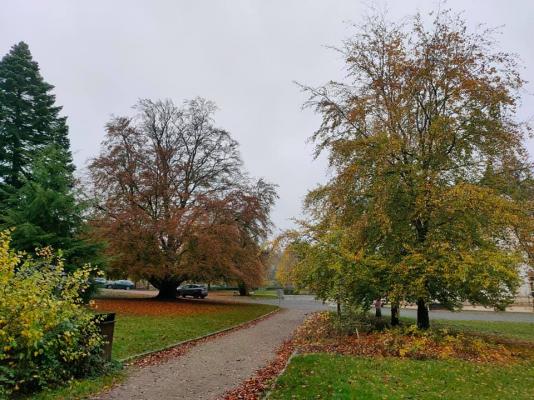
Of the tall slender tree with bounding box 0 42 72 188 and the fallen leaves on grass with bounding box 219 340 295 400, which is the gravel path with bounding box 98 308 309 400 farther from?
the tall slender tree with bounding box 0 42 72 188

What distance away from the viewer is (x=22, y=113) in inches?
1069

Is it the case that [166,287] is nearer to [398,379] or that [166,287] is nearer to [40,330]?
[398,379]

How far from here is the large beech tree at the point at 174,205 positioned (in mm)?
25141

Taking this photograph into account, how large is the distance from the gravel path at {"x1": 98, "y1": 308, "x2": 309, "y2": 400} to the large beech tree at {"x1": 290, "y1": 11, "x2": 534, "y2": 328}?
127 inches

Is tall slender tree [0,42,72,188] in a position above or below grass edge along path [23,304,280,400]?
above

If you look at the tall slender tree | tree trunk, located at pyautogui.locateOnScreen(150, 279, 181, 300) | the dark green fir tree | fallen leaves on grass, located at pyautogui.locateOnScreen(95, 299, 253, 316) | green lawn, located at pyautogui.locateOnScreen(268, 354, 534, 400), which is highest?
the tall slender tree

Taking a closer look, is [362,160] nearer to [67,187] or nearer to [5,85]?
[67,187]

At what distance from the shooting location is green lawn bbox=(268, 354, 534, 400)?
21.9ft

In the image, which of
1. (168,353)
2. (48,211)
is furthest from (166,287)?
(168,353)

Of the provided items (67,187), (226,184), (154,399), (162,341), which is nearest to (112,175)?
(226,184)

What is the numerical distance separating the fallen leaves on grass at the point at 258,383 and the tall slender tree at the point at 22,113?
73.5ft

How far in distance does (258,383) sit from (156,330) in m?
7.15

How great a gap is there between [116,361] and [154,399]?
7.07ft

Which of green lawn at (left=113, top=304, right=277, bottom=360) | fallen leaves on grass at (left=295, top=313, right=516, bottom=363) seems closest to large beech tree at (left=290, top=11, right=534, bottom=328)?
fallen leaves on grass at (left=295, top=313, right=516, bottom=363)
